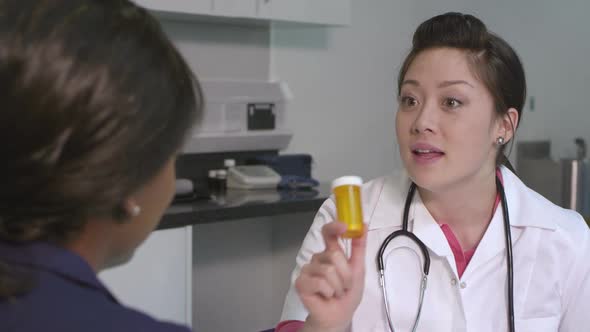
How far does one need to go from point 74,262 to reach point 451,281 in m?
0.95

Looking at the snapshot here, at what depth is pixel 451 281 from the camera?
152 centimetres

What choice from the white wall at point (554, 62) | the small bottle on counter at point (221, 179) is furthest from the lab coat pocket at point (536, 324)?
the white wall at point (554, 62)

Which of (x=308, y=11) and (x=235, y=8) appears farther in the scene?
(x=308, y=11)

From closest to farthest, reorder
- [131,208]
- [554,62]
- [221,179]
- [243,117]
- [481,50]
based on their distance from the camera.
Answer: [131,208] < [481,50] < [221,179] < [243,117] < [554,62]

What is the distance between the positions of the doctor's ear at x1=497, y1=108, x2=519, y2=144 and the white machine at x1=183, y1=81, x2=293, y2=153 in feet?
5.21

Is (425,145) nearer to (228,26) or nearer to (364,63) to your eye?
(228,26)

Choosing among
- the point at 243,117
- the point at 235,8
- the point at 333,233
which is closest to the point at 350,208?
the point at 333,233

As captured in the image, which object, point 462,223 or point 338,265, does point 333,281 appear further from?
point 462,223

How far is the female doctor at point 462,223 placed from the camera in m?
1.49

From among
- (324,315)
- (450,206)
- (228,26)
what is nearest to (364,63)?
(228,26)

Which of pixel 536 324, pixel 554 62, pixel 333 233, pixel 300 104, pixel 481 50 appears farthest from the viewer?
pixel 554 62

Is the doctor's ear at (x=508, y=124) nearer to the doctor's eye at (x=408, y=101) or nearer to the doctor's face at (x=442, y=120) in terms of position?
the doctor's face at (x=442, y=120)

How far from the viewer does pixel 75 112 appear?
0.67 metres

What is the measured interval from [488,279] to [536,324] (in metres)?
0.12
